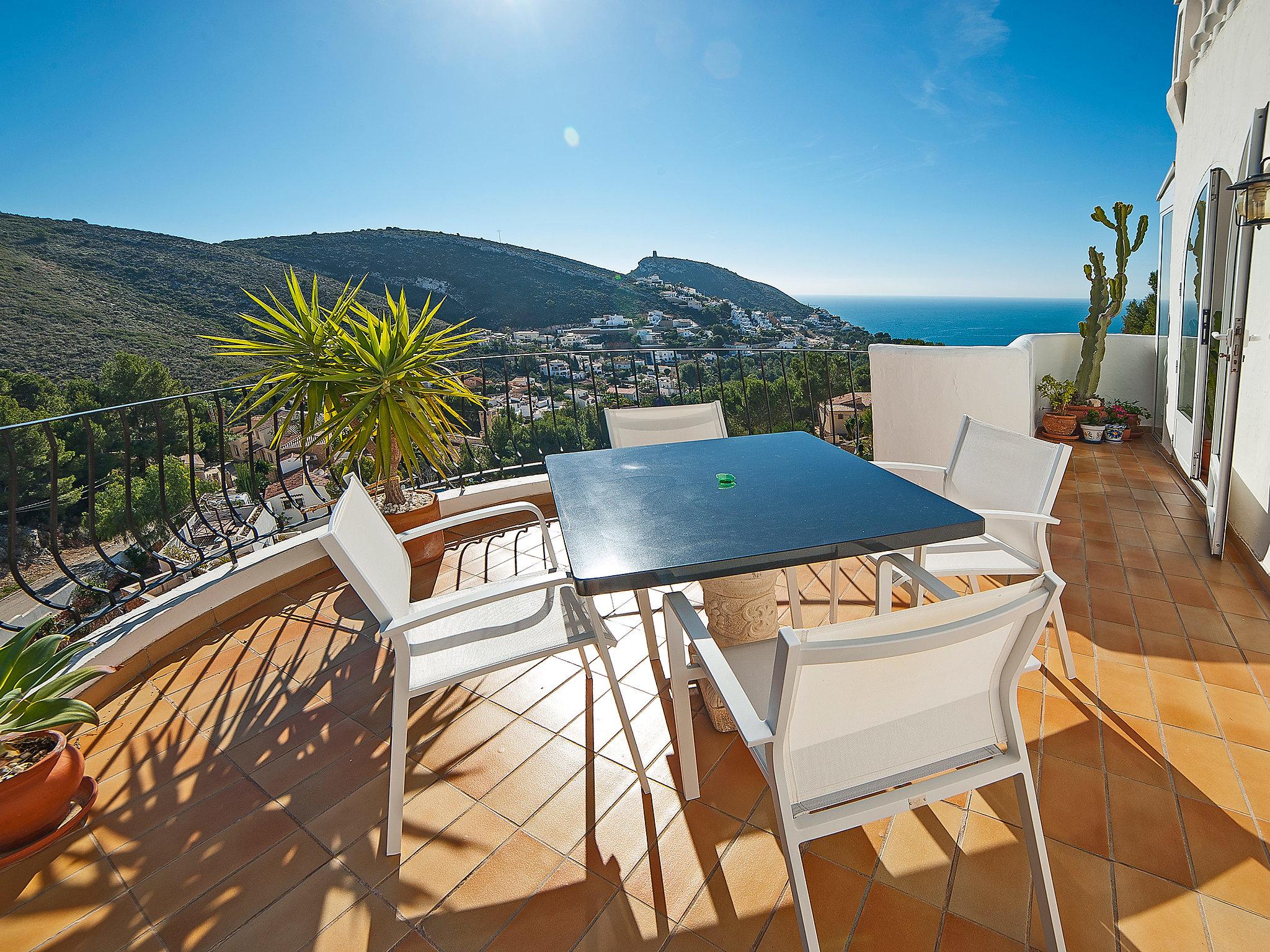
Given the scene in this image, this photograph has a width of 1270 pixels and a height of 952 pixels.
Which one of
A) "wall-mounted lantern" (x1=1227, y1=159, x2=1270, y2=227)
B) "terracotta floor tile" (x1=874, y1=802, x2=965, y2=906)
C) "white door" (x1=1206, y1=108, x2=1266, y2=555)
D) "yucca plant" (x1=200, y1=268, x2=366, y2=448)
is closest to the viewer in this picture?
"terracotta floor tile" (x1=874, y1=802, x2=965, y2=906)

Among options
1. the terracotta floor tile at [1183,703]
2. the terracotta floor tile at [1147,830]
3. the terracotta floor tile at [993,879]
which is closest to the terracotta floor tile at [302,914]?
the terracotta floor tile at [993,879]

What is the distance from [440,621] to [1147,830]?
6.38 ft

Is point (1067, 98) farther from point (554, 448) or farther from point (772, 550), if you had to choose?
point (772, 550)

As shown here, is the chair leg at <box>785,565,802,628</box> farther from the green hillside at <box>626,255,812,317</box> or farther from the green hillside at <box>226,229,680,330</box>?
the green hillside at <box>626,255,812,317</box>

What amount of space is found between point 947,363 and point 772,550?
2.32 m

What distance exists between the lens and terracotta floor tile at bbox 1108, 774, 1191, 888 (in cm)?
130

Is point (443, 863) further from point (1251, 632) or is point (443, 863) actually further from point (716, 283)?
point (716, 283)

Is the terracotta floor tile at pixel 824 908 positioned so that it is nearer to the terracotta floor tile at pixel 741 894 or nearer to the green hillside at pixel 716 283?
the terracotta floor tile at pixel 741 894

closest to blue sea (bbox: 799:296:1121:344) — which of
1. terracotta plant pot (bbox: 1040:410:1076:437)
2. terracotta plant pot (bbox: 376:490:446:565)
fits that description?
terracotta plant pot (bbox: 1040:410:1076:437)

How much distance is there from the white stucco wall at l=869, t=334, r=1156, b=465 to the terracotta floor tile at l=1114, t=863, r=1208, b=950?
2198 mm

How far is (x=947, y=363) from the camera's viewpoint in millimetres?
3000

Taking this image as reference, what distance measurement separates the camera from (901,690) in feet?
3.02

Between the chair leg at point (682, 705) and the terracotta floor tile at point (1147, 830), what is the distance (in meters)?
1.00

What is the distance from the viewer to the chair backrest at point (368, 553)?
4.28ft
